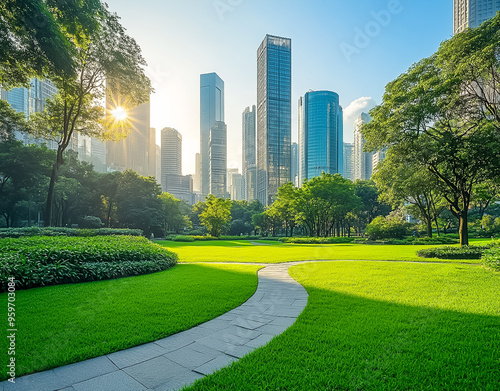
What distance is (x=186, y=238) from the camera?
30.4m

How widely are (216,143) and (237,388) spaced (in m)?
163

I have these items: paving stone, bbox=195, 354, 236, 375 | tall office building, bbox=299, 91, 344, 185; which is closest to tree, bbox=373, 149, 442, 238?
paving stone, bbox=195, 354, 236, 375

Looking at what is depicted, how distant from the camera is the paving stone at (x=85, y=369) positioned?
92.9 inches

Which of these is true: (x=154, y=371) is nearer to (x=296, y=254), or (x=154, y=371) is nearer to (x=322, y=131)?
(x=296, y=254)

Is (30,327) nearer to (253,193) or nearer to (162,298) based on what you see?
(162,298)

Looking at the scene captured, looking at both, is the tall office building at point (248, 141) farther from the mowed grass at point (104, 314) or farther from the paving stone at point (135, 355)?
the paving stone at point (135, 355)

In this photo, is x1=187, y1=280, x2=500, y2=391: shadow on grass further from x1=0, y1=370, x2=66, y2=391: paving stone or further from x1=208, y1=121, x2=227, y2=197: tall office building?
x1=208, y1=121, x2=227, y2=197: tall office building

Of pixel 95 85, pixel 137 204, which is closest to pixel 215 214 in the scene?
pixel 137 204

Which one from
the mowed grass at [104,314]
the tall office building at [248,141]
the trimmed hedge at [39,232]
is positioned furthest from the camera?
the tall office building at [248,141]

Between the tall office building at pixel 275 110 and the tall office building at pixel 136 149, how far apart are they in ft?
281

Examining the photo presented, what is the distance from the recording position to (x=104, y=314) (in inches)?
157

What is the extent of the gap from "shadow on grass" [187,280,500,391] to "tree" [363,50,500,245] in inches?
411

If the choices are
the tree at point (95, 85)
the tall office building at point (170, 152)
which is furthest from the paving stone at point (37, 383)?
the tall office building at point (170, 152)

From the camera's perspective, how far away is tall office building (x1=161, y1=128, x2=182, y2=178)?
179375 millimetres
